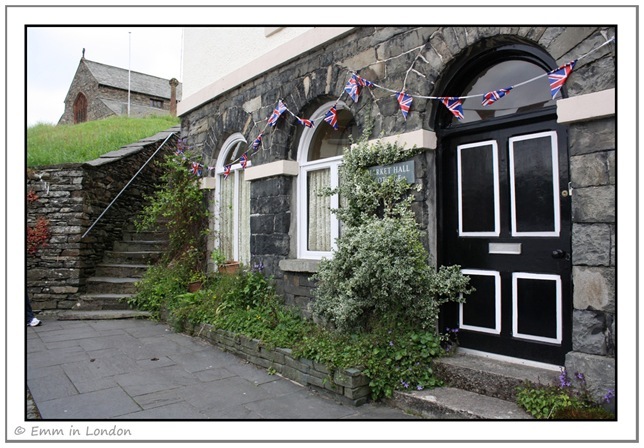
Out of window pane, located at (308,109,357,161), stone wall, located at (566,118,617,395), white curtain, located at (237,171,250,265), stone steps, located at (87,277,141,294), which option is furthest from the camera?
stone steps, located at (87,277,141,294)

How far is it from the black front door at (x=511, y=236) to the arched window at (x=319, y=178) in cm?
157

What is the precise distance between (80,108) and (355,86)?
32.0 m

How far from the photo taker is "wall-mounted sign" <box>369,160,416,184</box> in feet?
Answer: 14.4

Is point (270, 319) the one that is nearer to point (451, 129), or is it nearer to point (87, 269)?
point (451, 129)

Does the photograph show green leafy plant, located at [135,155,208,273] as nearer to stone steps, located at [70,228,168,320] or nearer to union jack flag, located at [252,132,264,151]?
stone steps, located at [70,228,168,320]

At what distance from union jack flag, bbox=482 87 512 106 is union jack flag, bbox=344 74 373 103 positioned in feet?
4.71

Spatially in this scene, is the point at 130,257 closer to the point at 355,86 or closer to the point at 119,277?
the point at 119,277

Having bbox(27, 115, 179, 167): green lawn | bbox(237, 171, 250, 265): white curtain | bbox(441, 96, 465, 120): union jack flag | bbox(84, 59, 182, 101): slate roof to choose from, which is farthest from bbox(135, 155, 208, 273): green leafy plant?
bbox(84, 59, 182, 101): slate roof

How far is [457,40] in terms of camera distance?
4.09 metres

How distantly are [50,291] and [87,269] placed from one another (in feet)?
2.31

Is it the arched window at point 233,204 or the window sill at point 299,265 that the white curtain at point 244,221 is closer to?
the arched window at point 233,204

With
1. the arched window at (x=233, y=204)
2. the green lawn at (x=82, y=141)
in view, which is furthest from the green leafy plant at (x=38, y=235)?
the arched window at (x=233, y=204)
